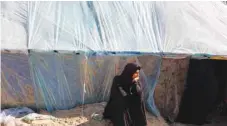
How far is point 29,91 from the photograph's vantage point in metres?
5.93

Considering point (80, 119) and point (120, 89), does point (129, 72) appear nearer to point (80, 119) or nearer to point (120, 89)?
point (120, 89)

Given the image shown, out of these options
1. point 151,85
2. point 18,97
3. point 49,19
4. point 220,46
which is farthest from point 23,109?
point 220,46

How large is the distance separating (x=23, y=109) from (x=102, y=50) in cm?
169

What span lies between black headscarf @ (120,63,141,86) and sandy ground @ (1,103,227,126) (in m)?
0.88

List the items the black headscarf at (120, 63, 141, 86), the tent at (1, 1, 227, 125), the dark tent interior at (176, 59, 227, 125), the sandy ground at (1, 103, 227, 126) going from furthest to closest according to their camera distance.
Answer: the dark tent interior at (176, 59, 227, 125)
the tent at (1, 1, 227, 125)
the sandy ground at (1, 103, 227, 126)
the black headscarf at (120, 63, 141, 86)

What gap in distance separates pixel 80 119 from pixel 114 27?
174cm

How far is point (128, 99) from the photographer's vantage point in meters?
5.13

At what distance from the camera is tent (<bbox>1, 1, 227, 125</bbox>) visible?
5.76 meters

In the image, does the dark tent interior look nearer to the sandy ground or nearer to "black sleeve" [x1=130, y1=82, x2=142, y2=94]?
the sandy ground

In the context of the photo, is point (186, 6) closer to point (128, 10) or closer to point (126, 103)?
point (128, 10)

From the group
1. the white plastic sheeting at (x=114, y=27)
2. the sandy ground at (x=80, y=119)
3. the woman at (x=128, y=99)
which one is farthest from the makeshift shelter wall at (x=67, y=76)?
the woman at (x=128, y=99)

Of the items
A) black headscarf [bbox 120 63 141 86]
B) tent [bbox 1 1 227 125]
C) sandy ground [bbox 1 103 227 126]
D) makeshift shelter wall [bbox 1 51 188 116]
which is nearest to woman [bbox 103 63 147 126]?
black headscarf [bbox 120 63 141 86]

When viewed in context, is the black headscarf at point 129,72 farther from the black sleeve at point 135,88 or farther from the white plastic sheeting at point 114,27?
the white plastic sheeting at point 114,27

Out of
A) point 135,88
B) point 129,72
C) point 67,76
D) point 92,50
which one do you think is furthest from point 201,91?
point 67,76
